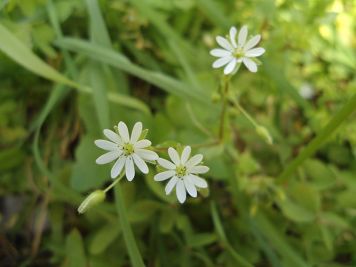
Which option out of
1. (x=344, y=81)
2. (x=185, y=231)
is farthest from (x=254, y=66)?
(x=344, y=81)

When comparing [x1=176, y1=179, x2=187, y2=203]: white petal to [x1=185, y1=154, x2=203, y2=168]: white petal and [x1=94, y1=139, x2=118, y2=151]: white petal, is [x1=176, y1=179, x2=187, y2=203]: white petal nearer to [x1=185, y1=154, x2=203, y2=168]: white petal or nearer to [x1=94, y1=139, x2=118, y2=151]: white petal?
[x1=185, y1=154, x2=203, y2=168]: white petal

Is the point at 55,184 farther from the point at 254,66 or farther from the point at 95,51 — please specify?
the point at 254,66

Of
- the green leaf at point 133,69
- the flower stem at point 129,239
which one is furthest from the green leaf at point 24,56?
the flower stem at point 129,239

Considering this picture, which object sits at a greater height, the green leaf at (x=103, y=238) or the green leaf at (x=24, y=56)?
the green leaf at (x=24, y=56)

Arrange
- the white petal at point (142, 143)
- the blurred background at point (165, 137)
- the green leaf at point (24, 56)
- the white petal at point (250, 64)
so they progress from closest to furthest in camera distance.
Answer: the white petal at point (142, 143) → the white petal at point (250, 64) → the green leaf at point (24, 56) → the blurred background at point (165, 137)

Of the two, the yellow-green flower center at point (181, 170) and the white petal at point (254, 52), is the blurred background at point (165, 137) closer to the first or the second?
the white petal at point (254, 52)

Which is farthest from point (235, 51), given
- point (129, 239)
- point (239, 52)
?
point (129, 239)
